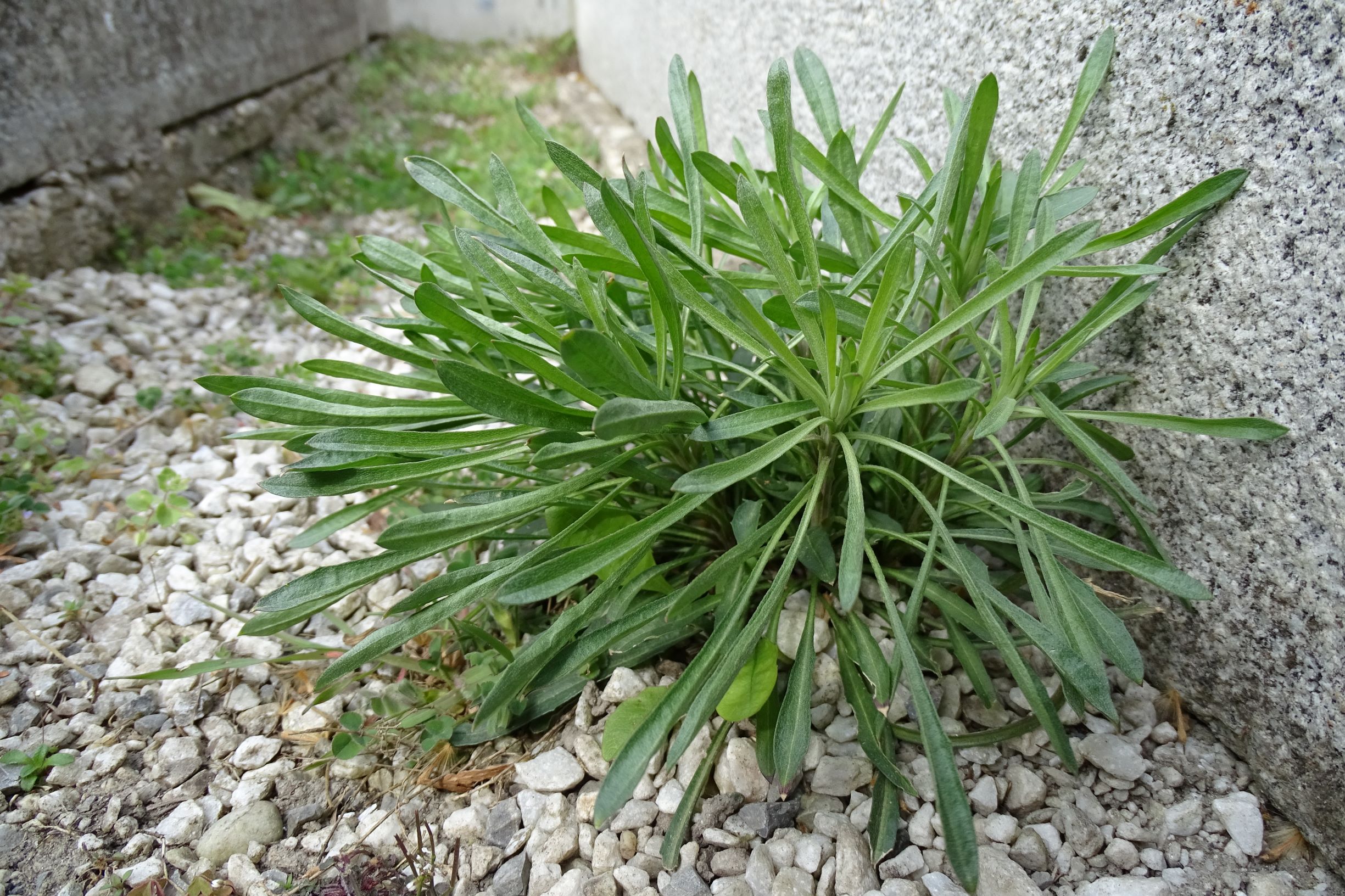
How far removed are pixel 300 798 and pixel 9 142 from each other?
1983 mm

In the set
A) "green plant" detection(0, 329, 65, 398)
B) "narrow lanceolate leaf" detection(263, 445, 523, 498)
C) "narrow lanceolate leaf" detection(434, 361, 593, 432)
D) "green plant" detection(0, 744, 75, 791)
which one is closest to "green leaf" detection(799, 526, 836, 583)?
"narrow lanceolate leaf" detection(434, 361, 593, 432)

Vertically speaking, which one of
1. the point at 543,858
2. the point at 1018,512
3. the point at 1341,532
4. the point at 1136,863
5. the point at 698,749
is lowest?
the point at 543,858

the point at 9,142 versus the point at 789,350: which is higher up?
the point at 789,350

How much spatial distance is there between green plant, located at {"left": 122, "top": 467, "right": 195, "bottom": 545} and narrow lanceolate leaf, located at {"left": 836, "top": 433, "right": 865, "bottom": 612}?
122 centimetres

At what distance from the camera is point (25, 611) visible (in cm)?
142

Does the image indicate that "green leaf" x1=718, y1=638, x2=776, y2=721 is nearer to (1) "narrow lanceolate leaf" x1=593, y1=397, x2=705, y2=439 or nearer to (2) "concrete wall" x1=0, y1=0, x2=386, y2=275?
(1) "narrow lanceolate leaf" x1=593, y1=397, x2=705, y2=439

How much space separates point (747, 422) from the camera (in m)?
1.00

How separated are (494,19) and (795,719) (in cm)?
661

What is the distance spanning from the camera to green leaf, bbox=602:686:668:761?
110 cm

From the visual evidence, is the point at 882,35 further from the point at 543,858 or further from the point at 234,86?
the point at 234,86

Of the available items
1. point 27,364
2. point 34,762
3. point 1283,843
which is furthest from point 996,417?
point 27,364

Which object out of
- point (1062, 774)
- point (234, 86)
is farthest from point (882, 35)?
point (234, 86)

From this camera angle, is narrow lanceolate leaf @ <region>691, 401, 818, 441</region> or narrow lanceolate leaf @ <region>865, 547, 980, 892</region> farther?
narrow lanceolate leaf @ <region>691, 401, 818, 441</region>

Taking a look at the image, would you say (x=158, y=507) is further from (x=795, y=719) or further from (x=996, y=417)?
(x=996, y=417)
